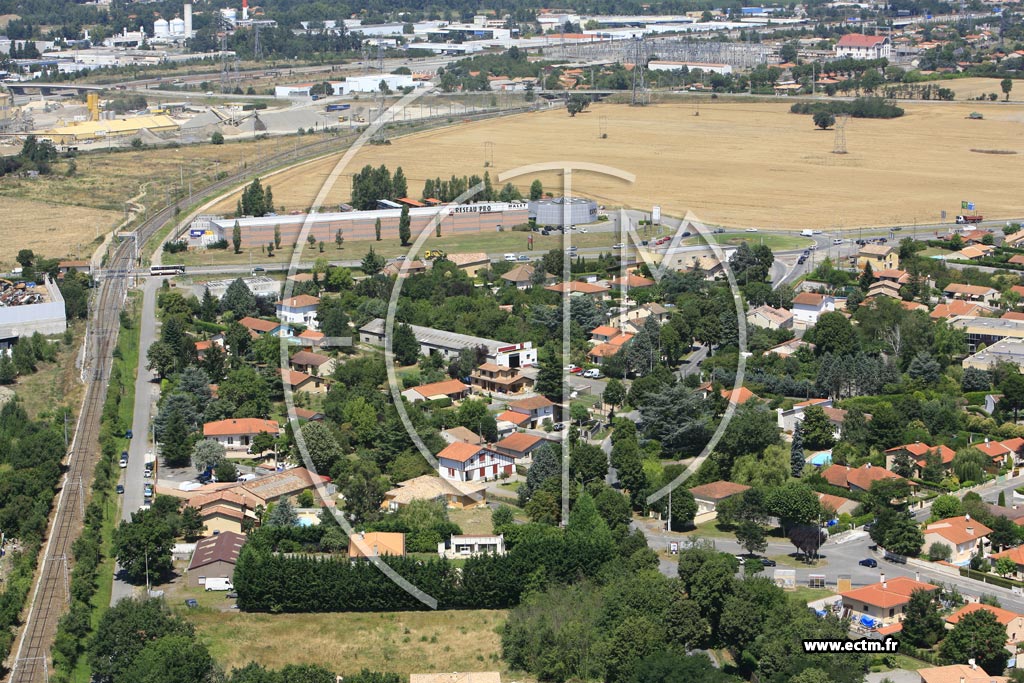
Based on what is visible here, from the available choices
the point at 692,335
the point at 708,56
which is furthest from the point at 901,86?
the point at 692,335

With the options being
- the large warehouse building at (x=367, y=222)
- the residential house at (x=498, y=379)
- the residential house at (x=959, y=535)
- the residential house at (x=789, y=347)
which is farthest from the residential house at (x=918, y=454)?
the large warehouse building at (x=367, y=222)

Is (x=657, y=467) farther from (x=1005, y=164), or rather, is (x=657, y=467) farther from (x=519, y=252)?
(x=1005, y=164)

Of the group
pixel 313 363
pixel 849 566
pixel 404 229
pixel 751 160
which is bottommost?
pixel 849 566

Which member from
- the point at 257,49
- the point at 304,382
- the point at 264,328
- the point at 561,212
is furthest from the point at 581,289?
the point at 257,49

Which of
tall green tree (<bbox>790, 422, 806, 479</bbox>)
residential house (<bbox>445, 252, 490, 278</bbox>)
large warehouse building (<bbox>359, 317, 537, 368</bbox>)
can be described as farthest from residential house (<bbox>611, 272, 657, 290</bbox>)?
tall green tree (<bbox>790, 422, 806, 479</bbox>)

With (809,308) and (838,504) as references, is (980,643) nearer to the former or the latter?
(838,504)
